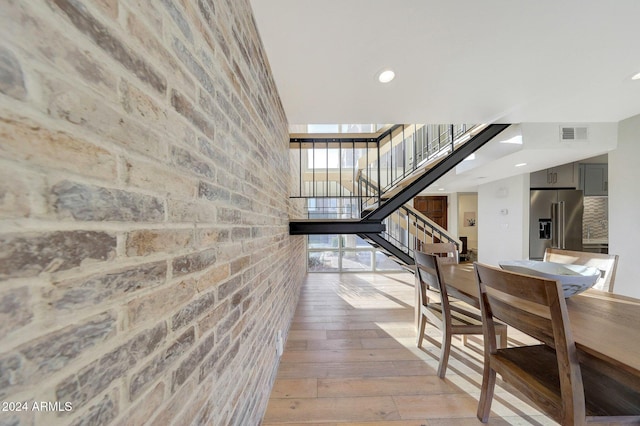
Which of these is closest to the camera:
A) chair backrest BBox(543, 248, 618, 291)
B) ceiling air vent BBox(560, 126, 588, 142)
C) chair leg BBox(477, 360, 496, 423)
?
chair leg BBox(477, 360, 496, 423)

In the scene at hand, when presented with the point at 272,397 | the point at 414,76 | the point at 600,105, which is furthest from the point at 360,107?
the point at 272,397

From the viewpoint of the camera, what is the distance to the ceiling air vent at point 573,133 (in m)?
2.55

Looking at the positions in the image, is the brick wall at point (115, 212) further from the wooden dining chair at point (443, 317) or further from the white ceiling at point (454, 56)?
the wooden dining chair at point (443, 317)

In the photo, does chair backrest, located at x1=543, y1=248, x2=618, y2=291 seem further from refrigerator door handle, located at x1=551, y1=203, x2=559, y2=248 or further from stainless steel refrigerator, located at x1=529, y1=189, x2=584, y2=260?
refrigerator door handle, located at x1=551, y1=203, x2=559, y2=248

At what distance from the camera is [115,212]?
16.5 inches

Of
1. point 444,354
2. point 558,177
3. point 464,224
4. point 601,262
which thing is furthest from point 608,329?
point 464,224

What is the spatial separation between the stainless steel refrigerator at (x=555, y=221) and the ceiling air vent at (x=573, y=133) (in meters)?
1.49

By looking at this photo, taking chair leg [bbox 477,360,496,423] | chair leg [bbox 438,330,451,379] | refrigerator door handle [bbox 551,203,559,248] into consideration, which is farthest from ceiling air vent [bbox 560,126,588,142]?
chair leg [bbox 477,360,496,423]

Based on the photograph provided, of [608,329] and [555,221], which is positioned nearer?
[608,329]

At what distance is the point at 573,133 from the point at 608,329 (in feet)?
8.71

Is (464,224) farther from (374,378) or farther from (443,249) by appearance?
(374,378)

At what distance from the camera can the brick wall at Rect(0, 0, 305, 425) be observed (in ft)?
0.96

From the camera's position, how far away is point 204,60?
71cm

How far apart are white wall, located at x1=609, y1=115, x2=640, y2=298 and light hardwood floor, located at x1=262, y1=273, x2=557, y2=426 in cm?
137
